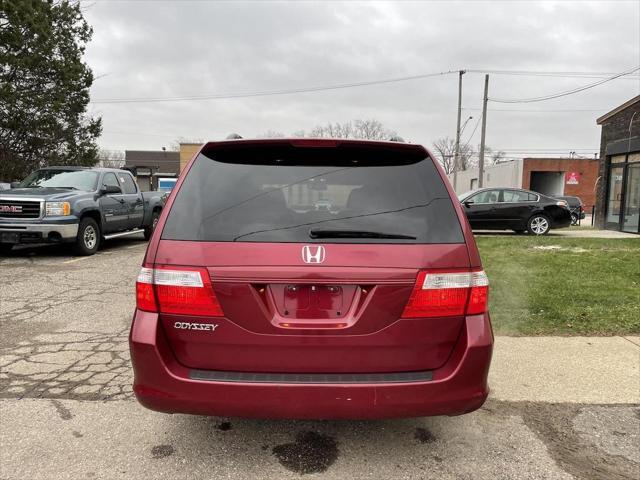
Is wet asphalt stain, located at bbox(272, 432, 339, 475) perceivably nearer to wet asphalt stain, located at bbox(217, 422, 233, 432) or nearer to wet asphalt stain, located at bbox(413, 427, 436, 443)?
wet asphalt stain, located at bbox(217, 422, 233, 432)

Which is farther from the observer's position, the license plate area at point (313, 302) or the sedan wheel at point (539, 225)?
the sedan wheel at point (539, 225)

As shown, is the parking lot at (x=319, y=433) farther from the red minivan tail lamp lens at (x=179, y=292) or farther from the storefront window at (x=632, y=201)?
the storefront window at (x=632, y=201)

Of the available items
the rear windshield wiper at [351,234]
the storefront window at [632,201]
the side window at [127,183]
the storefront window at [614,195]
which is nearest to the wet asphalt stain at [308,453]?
the rear windshield wiper at [351,234]

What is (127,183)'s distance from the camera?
1228 centimetres

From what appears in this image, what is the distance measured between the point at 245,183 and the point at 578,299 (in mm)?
5231

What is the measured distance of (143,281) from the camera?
2490 mm

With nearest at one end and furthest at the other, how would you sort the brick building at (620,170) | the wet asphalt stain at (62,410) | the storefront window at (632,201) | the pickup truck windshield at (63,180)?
the wet asphalt stain at (62,410)
the pickup truck windshield at (63,180)
the brick building at (620,170)
the storefront window at (632,201)

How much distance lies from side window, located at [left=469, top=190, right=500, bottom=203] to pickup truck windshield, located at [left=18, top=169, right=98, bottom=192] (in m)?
11.0

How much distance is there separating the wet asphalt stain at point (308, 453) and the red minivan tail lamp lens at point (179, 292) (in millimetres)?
1047

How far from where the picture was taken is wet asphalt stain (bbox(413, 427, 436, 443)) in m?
3.10

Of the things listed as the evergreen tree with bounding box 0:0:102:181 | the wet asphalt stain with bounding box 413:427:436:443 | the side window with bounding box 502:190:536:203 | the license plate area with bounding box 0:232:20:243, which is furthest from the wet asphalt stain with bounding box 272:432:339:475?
the evergreen tree with bounding box 0:0:102:181

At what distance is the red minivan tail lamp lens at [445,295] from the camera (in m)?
2.41

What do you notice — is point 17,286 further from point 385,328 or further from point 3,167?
point 3,167

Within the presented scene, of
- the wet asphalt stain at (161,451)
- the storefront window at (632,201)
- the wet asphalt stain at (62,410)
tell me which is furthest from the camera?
the storefront window at (632,201)
